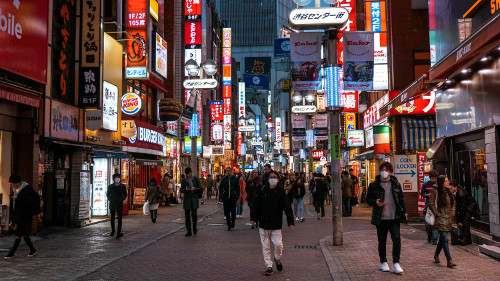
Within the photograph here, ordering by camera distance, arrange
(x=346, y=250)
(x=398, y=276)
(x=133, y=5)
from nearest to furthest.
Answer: (x=398, y=276), (x=346, y=250), (x=133, y=5)

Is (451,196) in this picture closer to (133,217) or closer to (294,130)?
(133,217)

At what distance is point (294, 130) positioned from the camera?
47219mm

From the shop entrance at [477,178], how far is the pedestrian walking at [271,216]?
20.5 feet

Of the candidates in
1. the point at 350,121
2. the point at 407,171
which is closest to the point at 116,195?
the point at 407,171

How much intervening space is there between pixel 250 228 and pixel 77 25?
935 centimetres

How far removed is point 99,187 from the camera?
1950 centimetres

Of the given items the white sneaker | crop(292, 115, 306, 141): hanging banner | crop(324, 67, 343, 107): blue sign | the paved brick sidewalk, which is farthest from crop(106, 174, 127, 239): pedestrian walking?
crop(292, 115, 306, 141): hanging banner

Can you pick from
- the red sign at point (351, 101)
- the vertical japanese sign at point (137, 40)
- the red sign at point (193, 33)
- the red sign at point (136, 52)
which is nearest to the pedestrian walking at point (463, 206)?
Answer: the vertical japanese sign at point (137, 40)

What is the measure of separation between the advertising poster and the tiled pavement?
3524 mm

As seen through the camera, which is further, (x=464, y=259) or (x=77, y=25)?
(x=77, y=25)

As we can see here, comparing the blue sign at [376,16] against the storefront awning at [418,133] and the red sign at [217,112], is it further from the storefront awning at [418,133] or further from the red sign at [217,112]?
the red sign at [217,112]

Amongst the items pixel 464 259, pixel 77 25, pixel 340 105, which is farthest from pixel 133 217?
pixel 464 259

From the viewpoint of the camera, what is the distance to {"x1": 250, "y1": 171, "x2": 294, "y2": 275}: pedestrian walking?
8.84 m

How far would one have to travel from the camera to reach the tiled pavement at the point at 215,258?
340 inches
